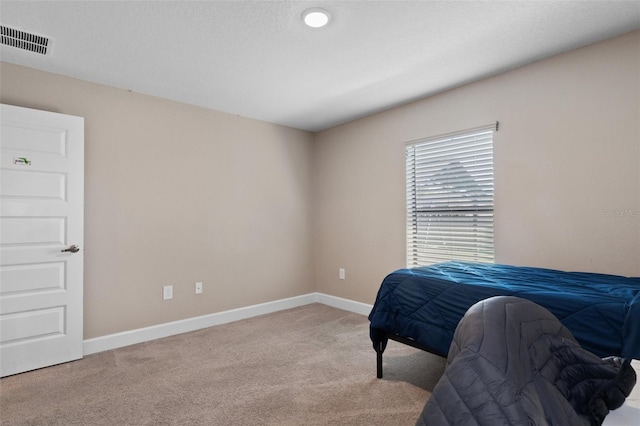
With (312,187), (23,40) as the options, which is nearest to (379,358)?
(312,187)

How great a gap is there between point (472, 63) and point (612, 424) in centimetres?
263

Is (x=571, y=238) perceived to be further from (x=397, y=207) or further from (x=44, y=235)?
(x=44, y=235)

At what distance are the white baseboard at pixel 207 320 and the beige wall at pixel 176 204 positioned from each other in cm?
6

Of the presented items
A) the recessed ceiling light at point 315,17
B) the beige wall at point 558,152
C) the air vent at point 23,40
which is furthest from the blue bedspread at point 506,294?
the air vent at point 23,40

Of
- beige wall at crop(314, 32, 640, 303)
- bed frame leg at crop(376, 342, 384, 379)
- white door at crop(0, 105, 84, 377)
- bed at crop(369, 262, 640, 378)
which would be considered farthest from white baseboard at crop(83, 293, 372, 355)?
bed at crop(369, 262, 640, 378)

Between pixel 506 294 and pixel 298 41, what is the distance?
2.07m

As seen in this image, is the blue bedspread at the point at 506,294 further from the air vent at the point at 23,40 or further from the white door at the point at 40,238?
the air vent at the point at 23,40

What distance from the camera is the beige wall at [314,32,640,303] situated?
2.24 m

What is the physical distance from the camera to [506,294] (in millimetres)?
1731

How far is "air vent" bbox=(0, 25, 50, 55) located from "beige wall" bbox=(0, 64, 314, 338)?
0.40 meters

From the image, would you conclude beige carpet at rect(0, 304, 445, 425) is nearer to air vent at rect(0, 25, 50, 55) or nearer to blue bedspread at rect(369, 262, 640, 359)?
blue bedspread at rect(369, 262, 640, 359)

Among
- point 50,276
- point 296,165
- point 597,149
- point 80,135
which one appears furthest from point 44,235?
point 597,149

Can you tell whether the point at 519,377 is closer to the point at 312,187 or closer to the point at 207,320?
the point at 207,320

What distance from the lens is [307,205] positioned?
15.3ft
